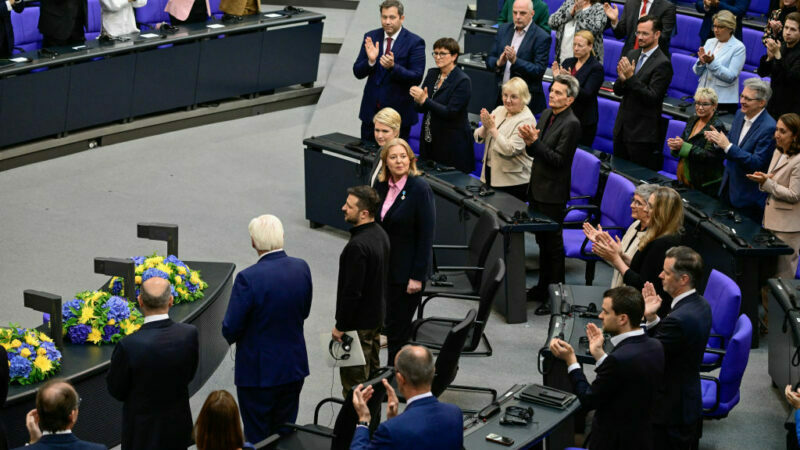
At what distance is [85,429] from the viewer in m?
5.63

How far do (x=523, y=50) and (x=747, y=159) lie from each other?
2.77 meters

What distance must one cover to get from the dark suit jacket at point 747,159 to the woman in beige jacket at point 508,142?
1.44m

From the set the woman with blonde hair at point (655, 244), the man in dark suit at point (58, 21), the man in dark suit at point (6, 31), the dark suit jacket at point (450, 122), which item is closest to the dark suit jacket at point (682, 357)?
the woman with blonde hair at point (655, 244)

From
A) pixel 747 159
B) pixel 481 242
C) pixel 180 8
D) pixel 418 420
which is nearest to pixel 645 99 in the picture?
pixel 747 159

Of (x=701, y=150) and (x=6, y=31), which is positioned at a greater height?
(x=701, y=150)

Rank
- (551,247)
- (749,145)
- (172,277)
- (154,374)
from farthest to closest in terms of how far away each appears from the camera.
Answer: (551,247) < (749,145) < (172,277) < (154,374)

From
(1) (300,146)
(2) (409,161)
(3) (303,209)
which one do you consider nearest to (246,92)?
(1) (300,146)

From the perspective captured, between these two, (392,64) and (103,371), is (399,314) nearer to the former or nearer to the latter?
(103,371)

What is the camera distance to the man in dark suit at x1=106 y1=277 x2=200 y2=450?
4879 millimetres

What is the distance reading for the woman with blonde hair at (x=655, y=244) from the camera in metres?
6.03

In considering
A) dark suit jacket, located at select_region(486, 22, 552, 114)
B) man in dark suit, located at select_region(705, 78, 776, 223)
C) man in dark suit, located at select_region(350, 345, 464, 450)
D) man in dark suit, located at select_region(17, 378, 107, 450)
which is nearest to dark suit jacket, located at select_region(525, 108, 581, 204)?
man in dark suit, located at select_region(705, 78, 776, 223)

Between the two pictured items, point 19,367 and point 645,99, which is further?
point 645,99

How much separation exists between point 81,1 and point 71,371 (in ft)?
21.2

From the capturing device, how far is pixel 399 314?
671 cm
